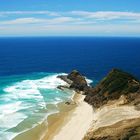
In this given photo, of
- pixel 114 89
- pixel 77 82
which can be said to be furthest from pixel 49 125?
pixel 77 82

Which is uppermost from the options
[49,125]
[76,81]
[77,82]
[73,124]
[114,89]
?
[114,89]

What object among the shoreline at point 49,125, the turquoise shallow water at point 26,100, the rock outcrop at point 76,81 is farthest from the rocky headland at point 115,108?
the turquoise shallow water at point 26,100

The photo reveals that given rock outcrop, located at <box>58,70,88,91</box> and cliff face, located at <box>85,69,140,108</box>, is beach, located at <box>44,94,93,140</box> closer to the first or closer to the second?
cliff face, located at <box>85,69,140,108</box>

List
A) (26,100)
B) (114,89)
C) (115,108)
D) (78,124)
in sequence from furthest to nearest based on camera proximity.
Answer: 1. (26,100)
2. (114,89)
3. (115,108)
4. (78,124)

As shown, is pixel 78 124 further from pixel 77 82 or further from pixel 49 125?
pixel 77 82

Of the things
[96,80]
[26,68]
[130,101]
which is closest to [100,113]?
[130,101]

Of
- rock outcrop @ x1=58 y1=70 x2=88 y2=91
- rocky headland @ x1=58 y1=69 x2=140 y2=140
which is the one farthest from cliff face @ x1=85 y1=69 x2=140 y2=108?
rock outcrop @ x1=58 y1=70 x2=88 y2=91

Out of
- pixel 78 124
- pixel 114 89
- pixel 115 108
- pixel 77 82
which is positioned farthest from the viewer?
pixel 77 82

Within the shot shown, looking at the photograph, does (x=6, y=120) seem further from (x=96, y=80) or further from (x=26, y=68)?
(x=26, y=68)
